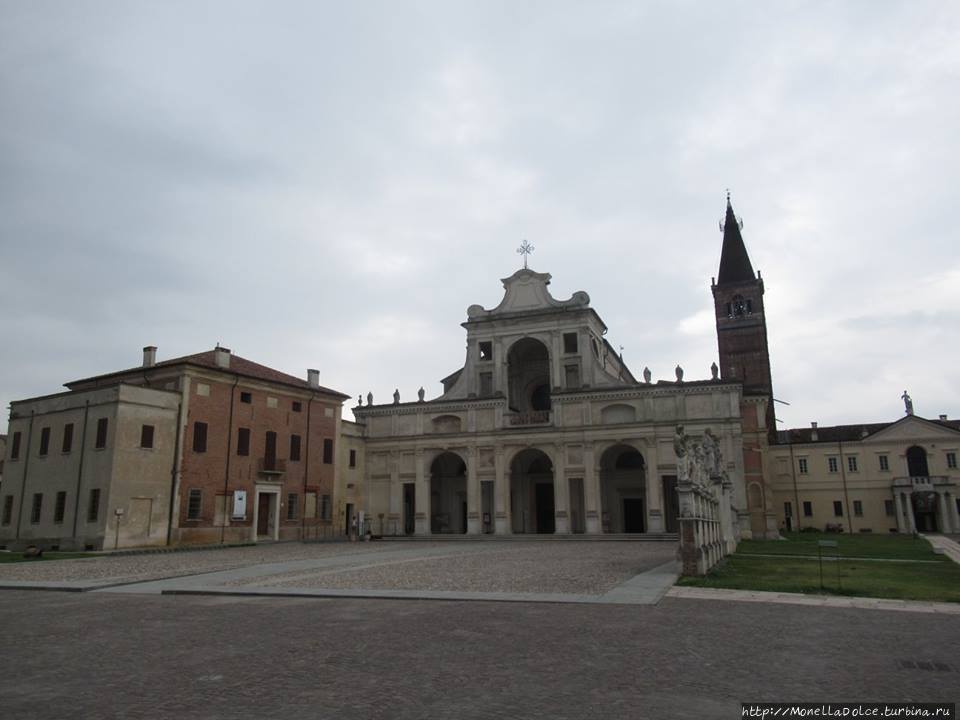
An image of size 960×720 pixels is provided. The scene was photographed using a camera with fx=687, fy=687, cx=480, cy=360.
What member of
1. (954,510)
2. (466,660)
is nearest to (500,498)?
(954,510)

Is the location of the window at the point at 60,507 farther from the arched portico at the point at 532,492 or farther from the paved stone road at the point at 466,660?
the arched portico at the point at 532,492

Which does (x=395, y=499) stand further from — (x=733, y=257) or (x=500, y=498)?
(x=733, y=257)

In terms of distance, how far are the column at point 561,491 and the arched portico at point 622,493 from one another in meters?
2.82

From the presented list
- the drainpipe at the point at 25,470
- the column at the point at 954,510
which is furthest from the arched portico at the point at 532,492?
the column at the point at 954,510

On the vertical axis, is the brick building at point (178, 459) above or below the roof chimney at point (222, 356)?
below

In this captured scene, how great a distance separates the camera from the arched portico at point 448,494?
4847cm

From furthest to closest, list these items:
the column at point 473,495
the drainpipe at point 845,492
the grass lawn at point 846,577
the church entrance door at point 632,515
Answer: the drainpipe at point 845,492 < the church entrance door at point 632,515 < the column at point 473,495 < the grass lawn at point 846,577

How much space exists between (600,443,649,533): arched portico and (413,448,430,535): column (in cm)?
1167

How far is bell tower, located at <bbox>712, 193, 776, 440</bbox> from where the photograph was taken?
7588cm

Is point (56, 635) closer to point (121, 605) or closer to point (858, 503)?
point (121, 605)

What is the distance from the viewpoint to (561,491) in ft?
143

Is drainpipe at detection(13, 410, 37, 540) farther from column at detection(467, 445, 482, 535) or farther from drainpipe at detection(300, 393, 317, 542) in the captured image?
column at detection(467, 445, 482, 535)

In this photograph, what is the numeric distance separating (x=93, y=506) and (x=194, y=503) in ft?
15.2

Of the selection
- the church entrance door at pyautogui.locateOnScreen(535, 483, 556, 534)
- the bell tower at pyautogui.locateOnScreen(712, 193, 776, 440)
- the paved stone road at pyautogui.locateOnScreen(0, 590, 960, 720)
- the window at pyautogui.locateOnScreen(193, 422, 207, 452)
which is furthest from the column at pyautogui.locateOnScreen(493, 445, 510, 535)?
the bell tower at pyautogui.locateOnScreen(712, 193, 776, 440)
